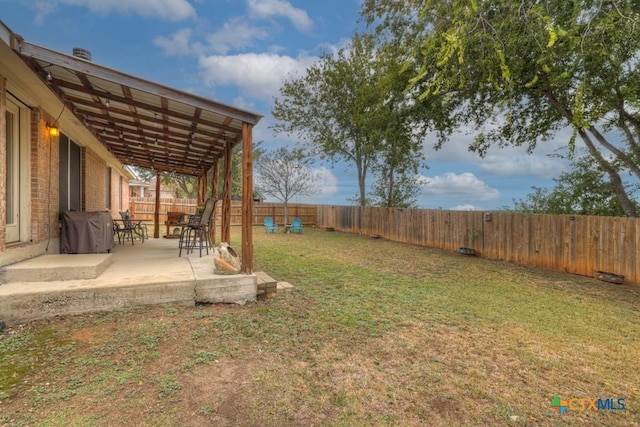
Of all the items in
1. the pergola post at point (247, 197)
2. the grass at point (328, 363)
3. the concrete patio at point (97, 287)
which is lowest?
the grass at point (328, 363)

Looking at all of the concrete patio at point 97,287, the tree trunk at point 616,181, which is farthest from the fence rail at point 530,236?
the concrete patio at point 97,287

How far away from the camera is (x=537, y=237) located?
7.60 meters

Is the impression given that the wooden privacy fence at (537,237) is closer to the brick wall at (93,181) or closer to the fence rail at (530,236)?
the fence rail at (530,236)

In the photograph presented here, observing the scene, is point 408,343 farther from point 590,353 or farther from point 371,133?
point 371,133

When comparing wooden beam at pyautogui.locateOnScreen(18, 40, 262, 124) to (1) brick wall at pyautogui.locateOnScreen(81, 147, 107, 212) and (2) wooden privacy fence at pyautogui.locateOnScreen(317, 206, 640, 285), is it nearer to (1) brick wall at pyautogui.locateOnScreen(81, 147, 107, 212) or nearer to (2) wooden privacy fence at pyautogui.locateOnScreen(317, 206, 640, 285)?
(1) brick wall at pyautogui.locateOnScreen(81, 147, 107, 212)

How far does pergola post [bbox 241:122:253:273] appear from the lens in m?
4.34

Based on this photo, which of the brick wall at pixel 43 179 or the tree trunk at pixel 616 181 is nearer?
the brick wall at pixel 43 179

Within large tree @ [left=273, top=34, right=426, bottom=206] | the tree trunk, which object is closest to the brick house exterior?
the tree trunk

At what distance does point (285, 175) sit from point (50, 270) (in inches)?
579

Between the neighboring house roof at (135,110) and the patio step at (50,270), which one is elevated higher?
the neighboring house roof at (135,110)

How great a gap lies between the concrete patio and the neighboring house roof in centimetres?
208

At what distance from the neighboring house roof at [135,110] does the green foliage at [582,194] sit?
7979 mm

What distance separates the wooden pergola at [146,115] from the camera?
362 cm

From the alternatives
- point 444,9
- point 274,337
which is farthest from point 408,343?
point 444,9
